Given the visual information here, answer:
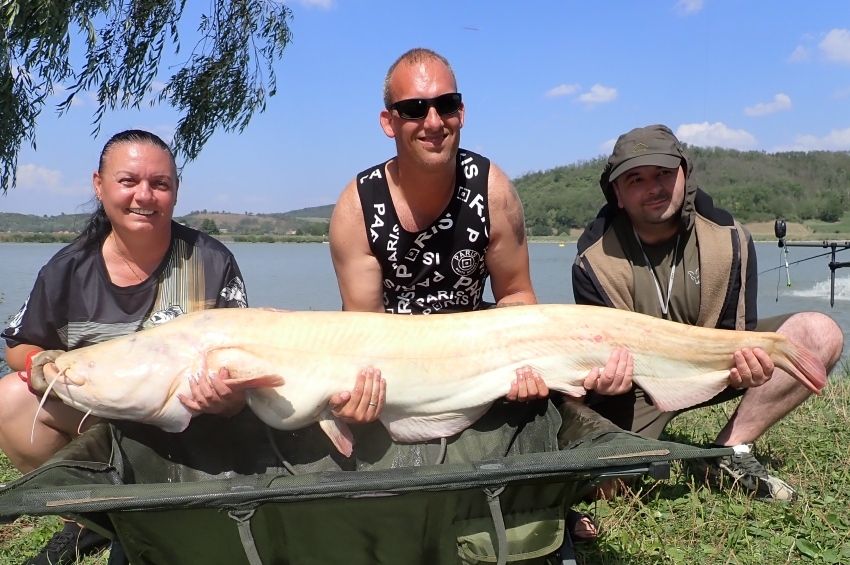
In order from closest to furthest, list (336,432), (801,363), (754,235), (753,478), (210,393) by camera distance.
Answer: (210,393), (336,432), (801,363), (753,478), (754,235)

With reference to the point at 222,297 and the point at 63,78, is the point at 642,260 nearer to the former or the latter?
Result: the point at 222,297

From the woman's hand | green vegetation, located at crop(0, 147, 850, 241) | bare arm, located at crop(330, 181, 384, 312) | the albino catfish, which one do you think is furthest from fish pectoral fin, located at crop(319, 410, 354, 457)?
green vegetation, located at crop(0, 147, 850, 241)

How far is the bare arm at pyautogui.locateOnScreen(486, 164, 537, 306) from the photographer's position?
10.1ft

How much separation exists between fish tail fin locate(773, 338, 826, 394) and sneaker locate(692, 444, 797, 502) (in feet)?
1.56

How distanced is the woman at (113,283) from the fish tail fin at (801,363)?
1.96 meters

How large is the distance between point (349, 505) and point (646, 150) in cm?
203

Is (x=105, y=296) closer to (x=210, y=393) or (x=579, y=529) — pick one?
(x=210, y=393)

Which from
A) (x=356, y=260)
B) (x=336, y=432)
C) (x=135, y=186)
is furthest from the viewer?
(x=356, y=260)

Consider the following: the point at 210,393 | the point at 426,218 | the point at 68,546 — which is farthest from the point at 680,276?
the point at 68,546

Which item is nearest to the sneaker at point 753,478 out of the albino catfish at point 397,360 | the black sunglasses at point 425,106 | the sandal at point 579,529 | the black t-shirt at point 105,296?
the albino catfish at point 397,360

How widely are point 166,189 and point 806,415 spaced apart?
11.0ft

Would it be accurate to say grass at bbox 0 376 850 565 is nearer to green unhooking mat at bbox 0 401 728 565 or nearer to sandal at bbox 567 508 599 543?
sandal at bbox 567 508 599 543

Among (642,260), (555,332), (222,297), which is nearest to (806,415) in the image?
(642,260)

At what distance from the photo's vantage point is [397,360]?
240cm
